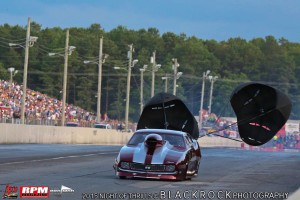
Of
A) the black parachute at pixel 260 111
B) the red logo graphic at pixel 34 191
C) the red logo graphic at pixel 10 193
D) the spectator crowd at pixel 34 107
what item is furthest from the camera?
the spectator crowd at pixel 34 107

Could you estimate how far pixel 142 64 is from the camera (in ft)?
514

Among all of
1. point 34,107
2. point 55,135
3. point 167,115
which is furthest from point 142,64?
point 167,115

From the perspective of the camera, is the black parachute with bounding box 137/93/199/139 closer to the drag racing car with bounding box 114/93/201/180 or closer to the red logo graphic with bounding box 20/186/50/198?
the drag racing car with bounding box 114/93/201/180

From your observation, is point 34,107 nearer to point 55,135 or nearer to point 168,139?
point 55,135

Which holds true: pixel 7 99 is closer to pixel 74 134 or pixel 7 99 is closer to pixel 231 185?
pixel 74 134

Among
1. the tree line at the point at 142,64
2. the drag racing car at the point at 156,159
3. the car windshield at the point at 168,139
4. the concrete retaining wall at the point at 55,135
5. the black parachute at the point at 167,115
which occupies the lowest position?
the concrete retaining wall at the point at 55,135

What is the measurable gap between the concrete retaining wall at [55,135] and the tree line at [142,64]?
54.9m

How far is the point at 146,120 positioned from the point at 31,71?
12057 cm

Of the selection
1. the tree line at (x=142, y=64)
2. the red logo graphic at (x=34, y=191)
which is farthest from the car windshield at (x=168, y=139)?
the tree line at (x=142, y=64)

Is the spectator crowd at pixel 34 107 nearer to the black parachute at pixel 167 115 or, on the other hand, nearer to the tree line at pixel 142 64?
the tree line at pixel 142 64

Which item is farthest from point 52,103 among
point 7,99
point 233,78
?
point 233,78

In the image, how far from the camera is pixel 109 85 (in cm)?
14688

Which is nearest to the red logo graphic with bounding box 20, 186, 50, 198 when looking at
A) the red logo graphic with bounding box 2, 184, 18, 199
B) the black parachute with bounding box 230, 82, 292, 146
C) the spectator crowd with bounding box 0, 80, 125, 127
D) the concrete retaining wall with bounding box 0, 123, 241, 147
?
the red logo graphic with bounding box 2, 184, 18, 199

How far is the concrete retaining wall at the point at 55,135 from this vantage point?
47531mm
